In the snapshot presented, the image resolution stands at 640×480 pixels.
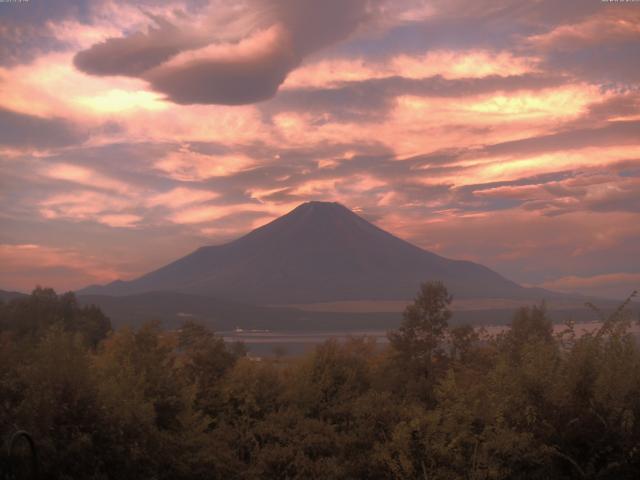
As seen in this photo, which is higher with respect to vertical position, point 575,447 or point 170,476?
point 575,447

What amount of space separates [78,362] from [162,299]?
182 meters

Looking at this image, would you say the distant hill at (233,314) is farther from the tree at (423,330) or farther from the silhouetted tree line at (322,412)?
the silhouetted tree line at (322,412)

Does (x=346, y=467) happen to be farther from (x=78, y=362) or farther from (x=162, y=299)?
(x=162, y=299)

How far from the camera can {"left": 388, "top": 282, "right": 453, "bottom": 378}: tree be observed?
32938mm

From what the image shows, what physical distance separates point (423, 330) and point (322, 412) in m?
9.96

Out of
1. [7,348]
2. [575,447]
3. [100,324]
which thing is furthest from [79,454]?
[100,324]

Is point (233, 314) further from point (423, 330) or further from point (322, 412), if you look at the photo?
point (322, 412)

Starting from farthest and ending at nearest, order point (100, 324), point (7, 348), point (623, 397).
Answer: point (100, 324)
point (7, 348)
point (623, 397)

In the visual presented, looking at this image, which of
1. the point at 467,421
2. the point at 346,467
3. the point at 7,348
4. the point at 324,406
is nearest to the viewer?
the point at 7,348

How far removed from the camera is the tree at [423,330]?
108 ft

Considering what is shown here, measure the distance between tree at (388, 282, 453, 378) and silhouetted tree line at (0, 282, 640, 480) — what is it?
142 centimetres

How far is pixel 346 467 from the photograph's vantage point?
22.1m

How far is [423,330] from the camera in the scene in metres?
34.2

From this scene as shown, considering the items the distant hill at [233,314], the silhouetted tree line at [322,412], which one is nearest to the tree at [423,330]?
the silhouetted tree line at [322,412]
